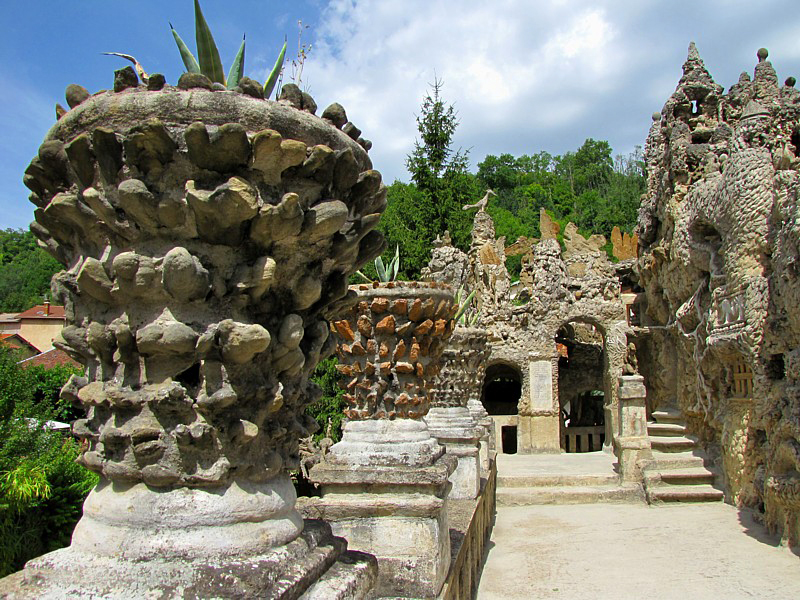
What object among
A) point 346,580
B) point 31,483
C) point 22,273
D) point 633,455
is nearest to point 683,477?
point 633,455

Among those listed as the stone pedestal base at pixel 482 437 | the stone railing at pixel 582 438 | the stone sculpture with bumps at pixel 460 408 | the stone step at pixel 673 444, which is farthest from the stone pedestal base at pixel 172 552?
the stone railing at pixel 582 438

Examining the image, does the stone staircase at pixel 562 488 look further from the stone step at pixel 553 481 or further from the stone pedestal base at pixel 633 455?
the stone pedestal base at pixel 633 455

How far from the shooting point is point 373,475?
421 centimetres

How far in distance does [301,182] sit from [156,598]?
124 centimetres

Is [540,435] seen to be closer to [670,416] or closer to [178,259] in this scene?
[670,416]

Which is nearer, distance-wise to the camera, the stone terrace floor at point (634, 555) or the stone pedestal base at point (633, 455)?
the stone terrace floor at point (634, 555)

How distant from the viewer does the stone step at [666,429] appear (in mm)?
14945

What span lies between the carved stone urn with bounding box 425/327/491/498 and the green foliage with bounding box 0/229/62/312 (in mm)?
37843

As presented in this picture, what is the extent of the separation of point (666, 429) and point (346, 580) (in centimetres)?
1486

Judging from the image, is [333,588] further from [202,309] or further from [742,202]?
[742,202]

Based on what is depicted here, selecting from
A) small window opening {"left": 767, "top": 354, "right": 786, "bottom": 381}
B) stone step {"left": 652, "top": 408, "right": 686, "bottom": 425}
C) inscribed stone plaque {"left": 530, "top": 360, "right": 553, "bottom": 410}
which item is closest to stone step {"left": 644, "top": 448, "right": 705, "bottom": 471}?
stone step {"left": 652, "top": 408, "right": 686, "bottom": 425}

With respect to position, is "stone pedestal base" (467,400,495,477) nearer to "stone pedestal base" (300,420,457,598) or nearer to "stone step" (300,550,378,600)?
Result: "stone pedestal base" (300,420,457,598)

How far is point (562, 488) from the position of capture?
42.5ft

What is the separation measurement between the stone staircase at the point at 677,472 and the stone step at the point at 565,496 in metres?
0.36
